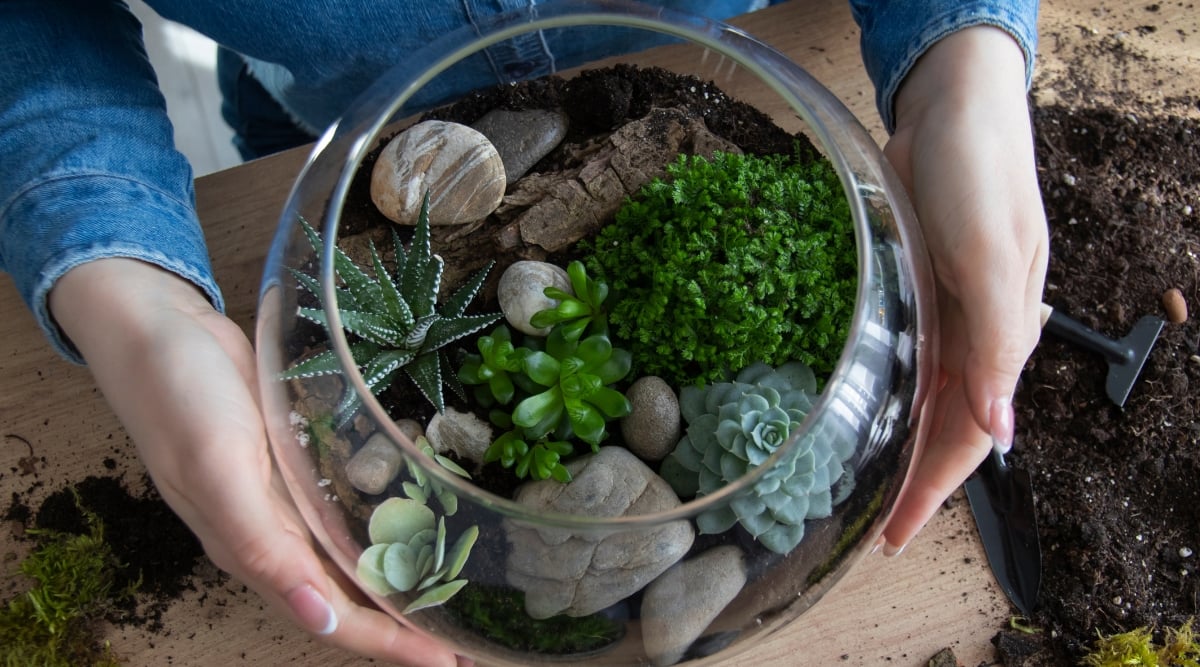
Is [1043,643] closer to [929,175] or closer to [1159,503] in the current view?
[1159,503]

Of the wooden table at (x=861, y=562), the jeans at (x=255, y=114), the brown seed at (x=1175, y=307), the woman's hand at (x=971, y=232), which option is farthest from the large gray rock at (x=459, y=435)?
the brown seed at (x=1175, y=307)

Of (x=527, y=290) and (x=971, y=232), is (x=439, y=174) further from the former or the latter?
(x=971, y=232)

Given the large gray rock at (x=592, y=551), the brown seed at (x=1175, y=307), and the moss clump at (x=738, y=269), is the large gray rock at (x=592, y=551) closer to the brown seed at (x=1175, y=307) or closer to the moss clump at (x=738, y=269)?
the moss clump at (x=738, y=269)

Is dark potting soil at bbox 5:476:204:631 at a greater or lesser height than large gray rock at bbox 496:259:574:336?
lesser

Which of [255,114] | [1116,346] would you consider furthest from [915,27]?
[255,114]

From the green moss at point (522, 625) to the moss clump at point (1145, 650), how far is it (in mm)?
621

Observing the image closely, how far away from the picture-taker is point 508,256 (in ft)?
3.01

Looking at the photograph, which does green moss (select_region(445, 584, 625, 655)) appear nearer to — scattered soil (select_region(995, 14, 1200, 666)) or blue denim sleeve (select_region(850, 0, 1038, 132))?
scattered soil (select_region(995, 14, 1200, 666))

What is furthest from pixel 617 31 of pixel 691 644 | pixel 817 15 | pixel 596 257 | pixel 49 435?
pixel 49 435

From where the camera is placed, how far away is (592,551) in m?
0.68

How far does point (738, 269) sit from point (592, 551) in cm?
30

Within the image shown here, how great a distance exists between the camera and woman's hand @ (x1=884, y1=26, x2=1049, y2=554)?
0.85 meters

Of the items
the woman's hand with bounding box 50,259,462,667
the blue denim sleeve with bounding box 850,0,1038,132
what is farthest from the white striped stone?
the blue denim sleeve with bounding box 850,0,1038,132

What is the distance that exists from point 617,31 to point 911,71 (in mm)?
344
